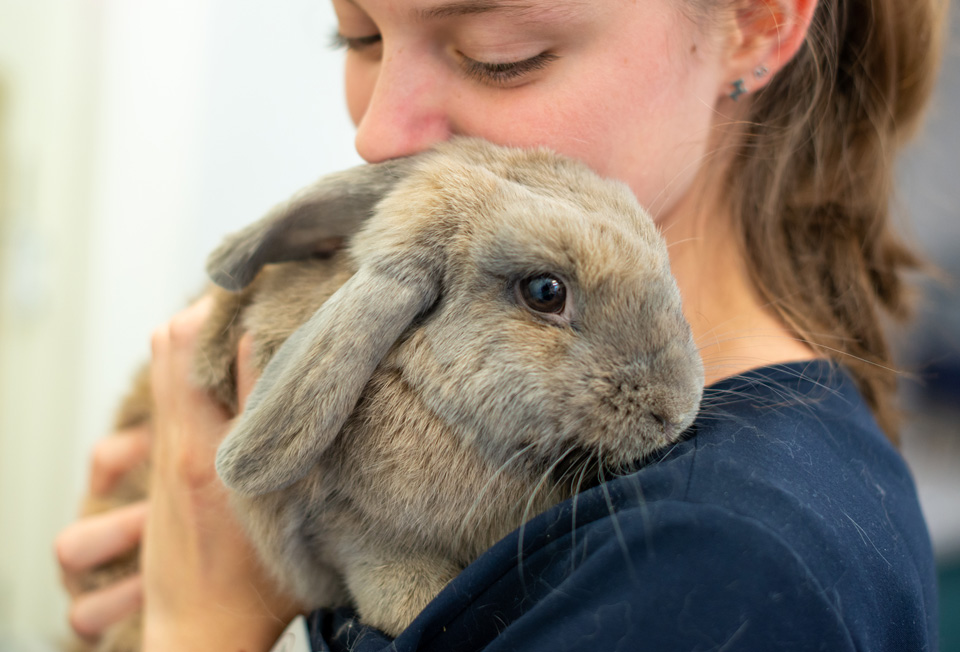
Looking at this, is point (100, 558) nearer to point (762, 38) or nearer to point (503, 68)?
point (503, 68)

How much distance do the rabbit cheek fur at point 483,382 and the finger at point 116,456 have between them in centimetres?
68

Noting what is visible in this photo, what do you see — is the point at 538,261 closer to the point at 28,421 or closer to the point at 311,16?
the point at 311,16

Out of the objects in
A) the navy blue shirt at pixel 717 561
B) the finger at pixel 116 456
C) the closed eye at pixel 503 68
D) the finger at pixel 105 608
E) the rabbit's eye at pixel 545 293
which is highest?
the closed eye at pixel 503 68

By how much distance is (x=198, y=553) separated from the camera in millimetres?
1171

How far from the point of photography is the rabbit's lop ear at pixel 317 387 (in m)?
0.82

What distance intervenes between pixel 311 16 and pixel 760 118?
4.74ft

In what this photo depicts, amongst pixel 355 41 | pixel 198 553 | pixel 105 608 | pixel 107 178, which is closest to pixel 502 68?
pixel 355 41

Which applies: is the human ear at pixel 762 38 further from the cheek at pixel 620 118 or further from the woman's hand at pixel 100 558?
the woman's hand at pixel 100 558

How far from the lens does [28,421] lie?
10.2 ft

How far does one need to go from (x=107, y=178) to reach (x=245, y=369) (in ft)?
7.55

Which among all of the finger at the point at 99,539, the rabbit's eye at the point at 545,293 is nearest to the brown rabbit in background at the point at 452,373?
the rabbit's eye at the point at 545,293

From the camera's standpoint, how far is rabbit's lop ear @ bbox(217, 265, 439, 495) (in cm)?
82

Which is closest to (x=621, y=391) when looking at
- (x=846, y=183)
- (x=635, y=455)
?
(x=635, y=455)

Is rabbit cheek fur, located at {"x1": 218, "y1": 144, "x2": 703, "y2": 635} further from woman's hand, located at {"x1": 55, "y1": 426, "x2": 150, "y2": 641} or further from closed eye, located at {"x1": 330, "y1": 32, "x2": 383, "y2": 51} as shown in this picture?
woman's hand, located at {"x1": 55, "y1": 426, "x2": 150, "y2": 641}
